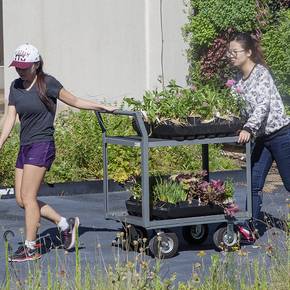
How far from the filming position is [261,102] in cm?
918

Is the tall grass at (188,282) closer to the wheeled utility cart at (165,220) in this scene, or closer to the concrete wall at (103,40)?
the wheeled utility cart at (165,220)

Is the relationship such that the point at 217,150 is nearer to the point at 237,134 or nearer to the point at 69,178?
the point at 69,178

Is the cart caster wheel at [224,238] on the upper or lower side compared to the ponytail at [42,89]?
lower

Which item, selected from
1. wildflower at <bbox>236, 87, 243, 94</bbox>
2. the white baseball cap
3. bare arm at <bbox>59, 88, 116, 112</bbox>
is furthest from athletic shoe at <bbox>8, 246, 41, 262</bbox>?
wildflower at <bbox>236, 87, 243, 94</bbox>

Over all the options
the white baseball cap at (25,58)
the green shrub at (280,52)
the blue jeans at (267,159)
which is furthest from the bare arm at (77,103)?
the green shrub at (280,52)

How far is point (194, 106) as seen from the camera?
907cm

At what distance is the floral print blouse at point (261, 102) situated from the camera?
9141 mm

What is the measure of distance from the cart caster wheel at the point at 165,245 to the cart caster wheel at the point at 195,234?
0.41 meters

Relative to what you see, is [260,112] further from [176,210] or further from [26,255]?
[26,255]

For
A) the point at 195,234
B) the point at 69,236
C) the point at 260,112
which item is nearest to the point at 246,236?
the point at 195,234

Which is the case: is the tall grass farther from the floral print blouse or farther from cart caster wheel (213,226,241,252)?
the floral print blouse

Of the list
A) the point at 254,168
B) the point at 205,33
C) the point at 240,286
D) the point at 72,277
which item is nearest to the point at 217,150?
the point at 205,33

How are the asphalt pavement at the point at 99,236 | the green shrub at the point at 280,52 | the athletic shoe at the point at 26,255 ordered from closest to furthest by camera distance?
the asphalt pavement at the point at 99,236, the athletic shoe at the point at 26,255, the green shrub at the point at 280,52

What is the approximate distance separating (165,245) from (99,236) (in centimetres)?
112
